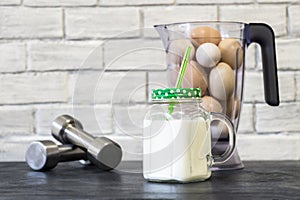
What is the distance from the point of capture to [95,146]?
1.17 meters

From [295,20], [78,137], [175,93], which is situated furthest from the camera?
[295,20]

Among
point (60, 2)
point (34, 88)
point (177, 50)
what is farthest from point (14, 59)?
point (177, 50)

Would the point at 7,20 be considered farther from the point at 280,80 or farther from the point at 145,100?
the point at 280,80

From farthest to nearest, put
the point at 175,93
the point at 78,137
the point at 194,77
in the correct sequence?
the point at 78,137 < the point at 194,77 < the point at 175,93

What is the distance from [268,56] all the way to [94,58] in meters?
0.59

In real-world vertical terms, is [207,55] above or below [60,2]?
below

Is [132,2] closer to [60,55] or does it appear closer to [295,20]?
[60,55]

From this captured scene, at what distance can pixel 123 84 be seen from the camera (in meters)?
1.27

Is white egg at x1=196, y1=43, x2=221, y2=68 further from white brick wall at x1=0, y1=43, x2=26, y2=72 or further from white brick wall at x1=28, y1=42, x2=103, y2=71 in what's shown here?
white brick wall at x1=0, y1=43, x2=26, y2=72

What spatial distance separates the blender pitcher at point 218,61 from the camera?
3.65 feet

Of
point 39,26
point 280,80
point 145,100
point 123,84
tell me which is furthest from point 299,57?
point 39,26

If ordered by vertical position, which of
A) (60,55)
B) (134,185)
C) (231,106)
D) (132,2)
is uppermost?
(132,2)

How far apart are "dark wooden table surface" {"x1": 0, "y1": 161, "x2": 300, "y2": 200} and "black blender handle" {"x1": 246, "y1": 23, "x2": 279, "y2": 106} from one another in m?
0.15

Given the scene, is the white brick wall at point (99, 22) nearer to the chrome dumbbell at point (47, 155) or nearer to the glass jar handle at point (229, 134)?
the chrome dumbbell at point (47, 155)
